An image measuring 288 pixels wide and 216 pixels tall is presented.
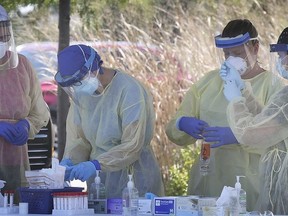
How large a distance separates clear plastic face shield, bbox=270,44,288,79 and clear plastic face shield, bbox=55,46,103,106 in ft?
3.52

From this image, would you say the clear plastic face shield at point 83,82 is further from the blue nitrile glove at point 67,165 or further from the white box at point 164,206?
the white box at point 164,206

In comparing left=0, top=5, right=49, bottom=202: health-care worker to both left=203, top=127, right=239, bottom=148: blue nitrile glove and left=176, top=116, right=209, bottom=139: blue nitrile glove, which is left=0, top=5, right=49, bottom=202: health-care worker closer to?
left=176, top=116, right=209, bottom=139: blue nitrile glove

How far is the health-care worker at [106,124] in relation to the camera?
19.3 ft

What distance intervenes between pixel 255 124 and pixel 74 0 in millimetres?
3249

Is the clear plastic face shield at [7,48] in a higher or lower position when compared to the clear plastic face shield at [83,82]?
higher

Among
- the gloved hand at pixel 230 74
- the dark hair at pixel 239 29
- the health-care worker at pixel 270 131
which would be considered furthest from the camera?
the dark hair at pixel 239 29

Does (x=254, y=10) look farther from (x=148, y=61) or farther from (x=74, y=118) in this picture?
(x=74, y=118)

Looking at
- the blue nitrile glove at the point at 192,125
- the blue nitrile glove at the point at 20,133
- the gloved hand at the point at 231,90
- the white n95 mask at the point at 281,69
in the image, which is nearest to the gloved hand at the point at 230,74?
the gloved hand at the point at 231,90

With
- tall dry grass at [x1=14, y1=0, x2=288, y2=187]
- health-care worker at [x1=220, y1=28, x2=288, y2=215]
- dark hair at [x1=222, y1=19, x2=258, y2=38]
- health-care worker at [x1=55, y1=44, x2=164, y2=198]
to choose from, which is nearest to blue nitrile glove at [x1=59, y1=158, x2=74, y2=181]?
health-care worker at [x1=55, y1=44, x2=164, y2=198]

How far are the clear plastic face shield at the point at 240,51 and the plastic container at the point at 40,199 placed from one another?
3.97 ft

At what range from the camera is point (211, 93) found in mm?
6320

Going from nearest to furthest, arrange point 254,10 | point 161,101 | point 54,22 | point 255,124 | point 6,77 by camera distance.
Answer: point 255,124 → point 6,77 → point 161,101 → point 254,10 → point 54,22

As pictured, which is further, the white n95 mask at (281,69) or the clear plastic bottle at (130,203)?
the white n95 mask at (281,69)

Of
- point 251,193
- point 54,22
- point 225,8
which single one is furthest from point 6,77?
point 54,22
